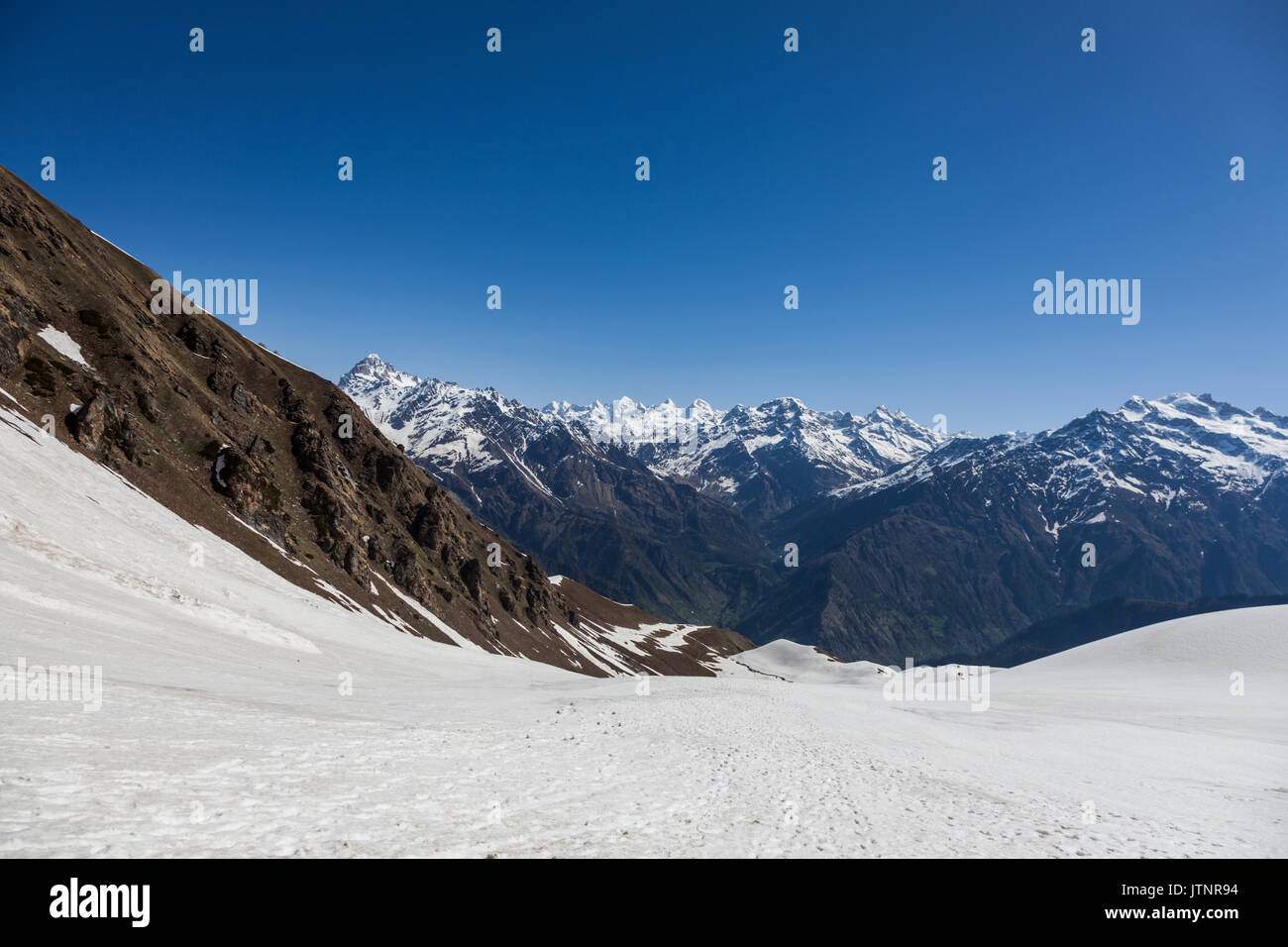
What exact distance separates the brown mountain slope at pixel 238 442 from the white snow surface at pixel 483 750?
17.0 m

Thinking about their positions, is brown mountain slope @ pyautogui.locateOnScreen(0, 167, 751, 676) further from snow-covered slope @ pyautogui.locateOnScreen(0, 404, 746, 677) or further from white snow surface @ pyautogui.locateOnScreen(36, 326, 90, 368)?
snow-covered slope @ pyautogui.locateOnScreen(0, 404, 746, 677)

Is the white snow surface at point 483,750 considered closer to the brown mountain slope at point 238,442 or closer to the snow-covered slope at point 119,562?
the snow-covered slope at point 119,562

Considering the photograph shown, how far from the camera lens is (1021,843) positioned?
15.3 m

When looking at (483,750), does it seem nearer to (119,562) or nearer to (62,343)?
(119,562)

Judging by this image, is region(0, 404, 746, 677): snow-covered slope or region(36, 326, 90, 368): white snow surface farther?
region(36, 326, 90, 368): white snow surface

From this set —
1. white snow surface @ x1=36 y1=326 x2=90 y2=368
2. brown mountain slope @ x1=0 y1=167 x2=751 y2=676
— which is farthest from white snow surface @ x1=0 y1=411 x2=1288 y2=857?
white snow surface @ x1=36 y1=326 x2=90 y2=368

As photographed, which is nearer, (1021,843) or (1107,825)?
(1021,843)

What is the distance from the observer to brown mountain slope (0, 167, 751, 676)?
215 ft

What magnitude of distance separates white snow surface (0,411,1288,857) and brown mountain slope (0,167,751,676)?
17.0 metres

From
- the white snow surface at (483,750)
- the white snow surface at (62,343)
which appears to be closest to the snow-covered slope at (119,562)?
the white snow surface at (483,750)

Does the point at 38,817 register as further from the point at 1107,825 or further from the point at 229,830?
the point at 1107,825

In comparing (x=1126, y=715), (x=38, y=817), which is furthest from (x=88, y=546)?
(x=1126, y=715)

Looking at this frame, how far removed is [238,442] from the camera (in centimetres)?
8956
